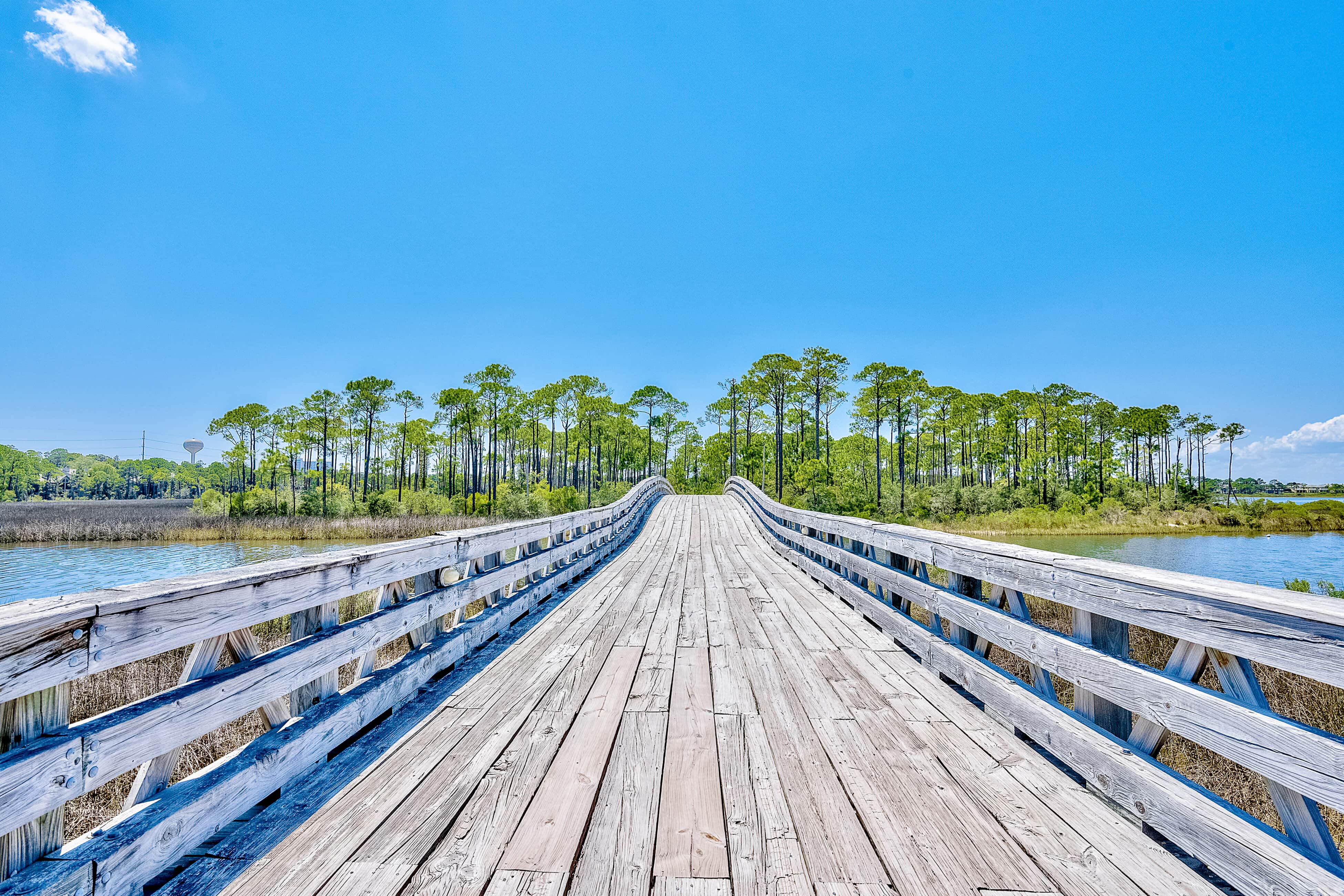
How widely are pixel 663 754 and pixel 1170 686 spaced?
77.6 inches

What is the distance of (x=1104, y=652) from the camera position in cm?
237

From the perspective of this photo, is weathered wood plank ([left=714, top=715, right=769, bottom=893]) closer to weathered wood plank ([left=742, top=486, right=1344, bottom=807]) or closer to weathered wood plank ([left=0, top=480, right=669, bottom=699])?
weathered wood plank ([left=742, top=486, right=1344, bottom=807])

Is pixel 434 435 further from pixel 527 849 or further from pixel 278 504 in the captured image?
pixel 527 849

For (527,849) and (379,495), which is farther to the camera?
(379,495)

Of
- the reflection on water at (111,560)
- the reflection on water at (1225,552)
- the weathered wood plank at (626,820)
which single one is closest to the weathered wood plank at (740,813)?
the weathered wood plank at (626,820)

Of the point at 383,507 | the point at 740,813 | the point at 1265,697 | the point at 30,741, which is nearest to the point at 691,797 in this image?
the point at 740,813

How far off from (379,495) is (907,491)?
3842 cm

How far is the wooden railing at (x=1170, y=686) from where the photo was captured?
1515 millimetres

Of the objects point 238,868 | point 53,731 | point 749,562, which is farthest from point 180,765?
point 749,562

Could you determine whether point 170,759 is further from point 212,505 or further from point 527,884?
point 212,505

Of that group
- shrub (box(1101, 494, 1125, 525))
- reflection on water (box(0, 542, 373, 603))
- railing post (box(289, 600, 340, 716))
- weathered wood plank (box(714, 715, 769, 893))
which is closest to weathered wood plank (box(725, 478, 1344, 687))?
weathered wood plank (box(714, 715, 769, 893))

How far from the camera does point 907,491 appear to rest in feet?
128

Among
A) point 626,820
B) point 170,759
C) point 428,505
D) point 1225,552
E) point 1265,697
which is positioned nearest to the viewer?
point 170,759

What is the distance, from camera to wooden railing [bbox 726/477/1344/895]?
4.97 feet
